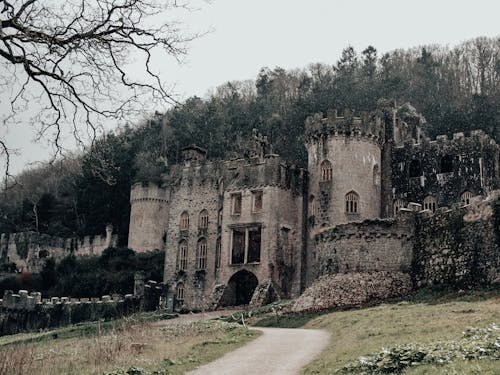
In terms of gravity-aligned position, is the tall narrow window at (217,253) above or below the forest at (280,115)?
below

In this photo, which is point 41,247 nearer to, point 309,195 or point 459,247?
point 309,195

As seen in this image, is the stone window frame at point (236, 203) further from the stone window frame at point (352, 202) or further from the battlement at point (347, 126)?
the stone window frame at point (352, 202)

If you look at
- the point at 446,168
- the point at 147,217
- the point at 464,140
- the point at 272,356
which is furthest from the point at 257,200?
the point at 272,356

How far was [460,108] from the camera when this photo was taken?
64.4 meters

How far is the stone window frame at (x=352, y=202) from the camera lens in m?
45.6

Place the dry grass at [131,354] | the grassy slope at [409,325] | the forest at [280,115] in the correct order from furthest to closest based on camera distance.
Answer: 1. the forest at [280,115]
2. the dry grass at [131,354]
3. the grassy slope at [409,325]

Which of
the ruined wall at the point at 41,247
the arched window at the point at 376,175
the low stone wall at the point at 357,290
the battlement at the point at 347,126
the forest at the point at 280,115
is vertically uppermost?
the forest at the point at 280,115

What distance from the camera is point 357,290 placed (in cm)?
3306

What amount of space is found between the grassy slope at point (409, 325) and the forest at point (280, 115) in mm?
35826

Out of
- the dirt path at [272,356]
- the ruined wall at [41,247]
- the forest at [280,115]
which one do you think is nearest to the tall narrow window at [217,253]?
the forest at [280,115]

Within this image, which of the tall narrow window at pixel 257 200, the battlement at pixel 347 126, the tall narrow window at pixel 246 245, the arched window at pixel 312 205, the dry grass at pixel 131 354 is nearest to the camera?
the dry grass at pixel 131 354

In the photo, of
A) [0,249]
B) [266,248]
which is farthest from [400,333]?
[0,249]

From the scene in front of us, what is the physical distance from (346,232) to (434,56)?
49530 mm

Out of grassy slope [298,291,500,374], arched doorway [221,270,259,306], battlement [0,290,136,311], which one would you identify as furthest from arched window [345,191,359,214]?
battlement [0,290,136,311]
